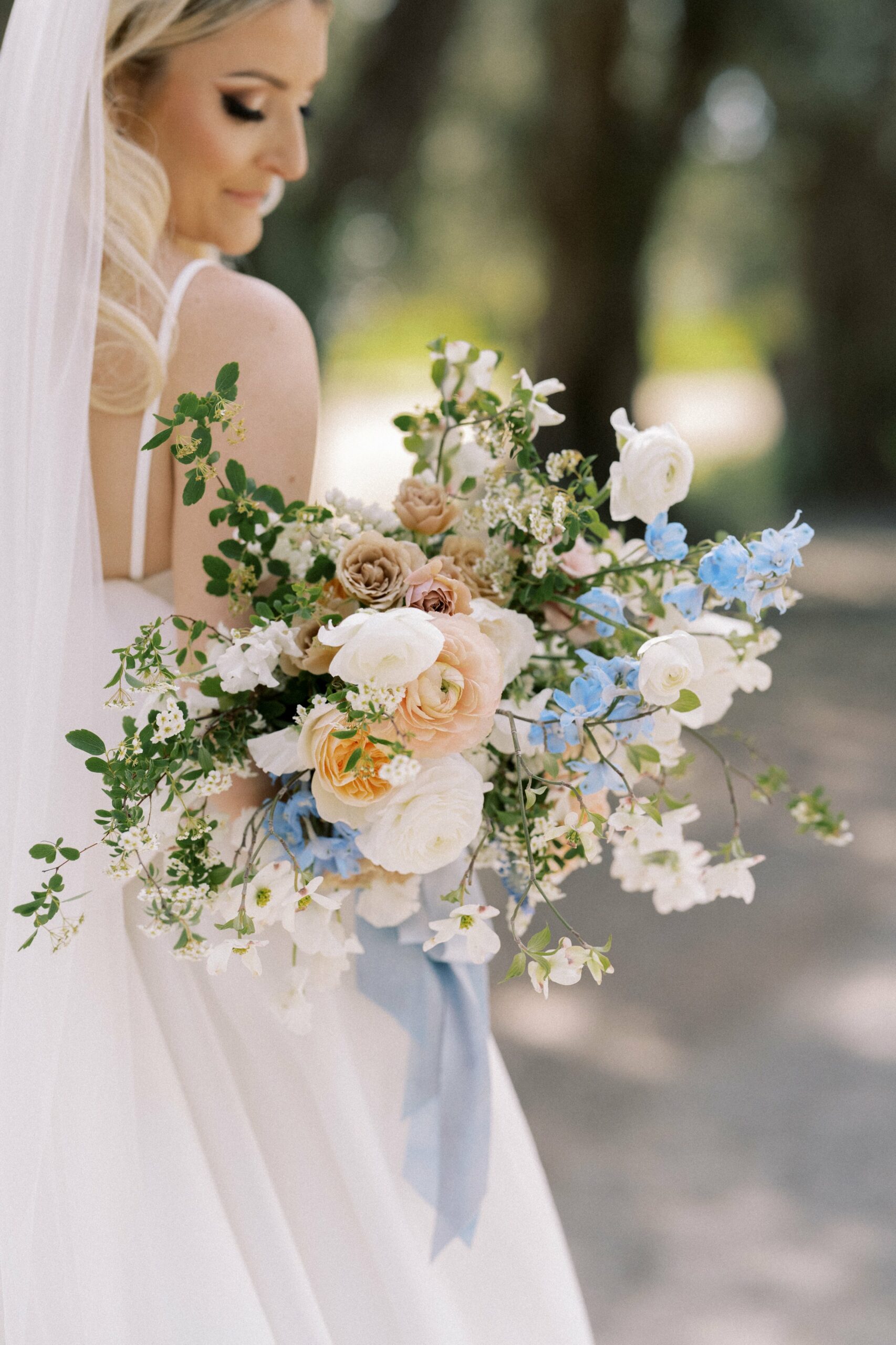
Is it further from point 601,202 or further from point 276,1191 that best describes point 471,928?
point 601,202

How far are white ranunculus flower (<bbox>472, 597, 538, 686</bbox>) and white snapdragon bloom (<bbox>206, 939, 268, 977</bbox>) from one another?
1.26 feet

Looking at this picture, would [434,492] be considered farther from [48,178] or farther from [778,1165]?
[778,1165]

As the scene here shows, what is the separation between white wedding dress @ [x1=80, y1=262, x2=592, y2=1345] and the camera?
4.50ft

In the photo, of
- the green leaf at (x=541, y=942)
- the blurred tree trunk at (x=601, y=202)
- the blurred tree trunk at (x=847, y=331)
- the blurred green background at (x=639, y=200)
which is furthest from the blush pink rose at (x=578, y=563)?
the blurred tree trunk at (x=847, y=331)

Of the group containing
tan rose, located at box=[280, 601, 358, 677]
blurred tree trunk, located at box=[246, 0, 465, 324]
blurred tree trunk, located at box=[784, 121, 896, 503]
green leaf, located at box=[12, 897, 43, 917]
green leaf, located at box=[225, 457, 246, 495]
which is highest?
blurred tree trunk, located at box=[784, 121, 896, 503]

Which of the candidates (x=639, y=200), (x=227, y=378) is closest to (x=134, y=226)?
(x=227, y=378)

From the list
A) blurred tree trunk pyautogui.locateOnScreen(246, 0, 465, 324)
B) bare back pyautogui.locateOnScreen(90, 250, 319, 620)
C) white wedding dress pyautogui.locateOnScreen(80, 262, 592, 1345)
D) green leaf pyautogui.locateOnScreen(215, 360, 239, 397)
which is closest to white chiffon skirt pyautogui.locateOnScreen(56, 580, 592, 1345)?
white wedding dress pyautogui.locateOnScreen(80, 262, 592, 1345)

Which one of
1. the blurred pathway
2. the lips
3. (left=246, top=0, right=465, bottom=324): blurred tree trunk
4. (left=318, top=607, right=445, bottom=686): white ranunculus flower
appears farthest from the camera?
(left=246, top=0, right=465, bottom=324): blurred tree trunk

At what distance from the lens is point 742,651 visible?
1.50m

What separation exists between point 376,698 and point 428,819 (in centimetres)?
14

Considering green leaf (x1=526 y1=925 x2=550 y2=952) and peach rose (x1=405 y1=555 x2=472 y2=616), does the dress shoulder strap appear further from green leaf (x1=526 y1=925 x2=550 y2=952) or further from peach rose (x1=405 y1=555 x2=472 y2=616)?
green leaf (x1=526 y1=925 x2=550 y2=952)

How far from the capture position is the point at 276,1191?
1.53 meters

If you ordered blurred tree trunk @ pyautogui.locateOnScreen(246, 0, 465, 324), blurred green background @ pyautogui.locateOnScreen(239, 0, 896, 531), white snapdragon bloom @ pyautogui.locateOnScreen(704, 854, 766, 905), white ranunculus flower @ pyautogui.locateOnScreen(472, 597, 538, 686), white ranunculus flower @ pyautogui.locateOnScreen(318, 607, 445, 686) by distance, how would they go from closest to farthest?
white ranunculus flower @ pyautogui.locateOnScreen(318, 607, 445, 686), white ranunculus flower @ pyautogui.locateOnScreen(472, 597, 538, 686), white snapdragon bloom @ pyautogui.locateOnScreen(704, 854, 766, 905), blurred tree trunk @ pyautogui.locateOnScreen(246, 0, 465, 324), blurred green background @ pyautogui.locateOnScreen(239, 0, 896, 531)

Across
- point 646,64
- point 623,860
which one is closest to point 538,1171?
point 623,860
